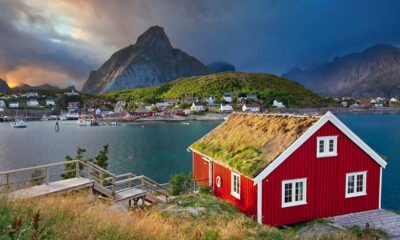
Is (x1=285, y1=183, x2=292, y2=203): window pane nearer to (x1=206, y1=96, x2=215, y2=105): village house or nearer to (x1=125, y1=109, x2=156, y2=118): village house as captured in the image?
(x1=125, y1=109, x2=156, y2=118): village house

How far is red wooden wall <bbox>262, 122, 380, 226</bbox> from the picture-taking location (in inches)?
623

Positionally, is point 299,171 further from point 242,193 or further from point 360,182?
point 360,182

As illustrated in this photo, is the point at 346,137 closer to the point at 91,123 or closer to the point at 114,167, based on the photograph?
the point at 114,167

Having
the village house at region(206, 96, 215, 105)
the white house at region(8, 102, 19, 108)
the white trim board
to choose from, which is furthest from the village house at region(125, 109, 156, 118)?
the white trim board

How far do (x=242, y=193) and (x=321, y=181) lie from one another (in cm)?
437

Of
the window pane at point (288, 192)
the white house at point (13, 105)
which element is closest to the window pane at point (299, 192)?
the window pane at point (288, 192)

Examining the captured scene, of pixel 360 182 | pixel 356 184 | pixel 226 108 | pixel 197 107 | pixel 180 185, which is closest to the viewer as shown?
pixel 356 184

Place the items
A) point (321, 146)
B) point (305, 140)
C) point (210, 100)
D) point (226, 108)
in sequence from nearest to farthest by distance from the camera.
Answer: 1. point (305, 140)
2. point (321, 146)
3. point (226, 108)
4. point (210, 100)

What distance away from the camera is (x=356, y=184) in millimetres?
17703

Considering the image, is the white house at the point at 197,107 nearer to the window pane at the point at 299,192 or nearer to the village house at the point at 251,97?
the village house at the point at 251,97

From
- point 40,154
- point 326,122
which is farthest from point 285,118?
point 40,154

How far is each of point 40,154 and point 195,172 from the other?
1837 inches

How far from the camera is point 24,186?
12.4 metres

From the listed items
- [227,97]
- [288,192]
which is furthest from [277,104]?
[288,192]
